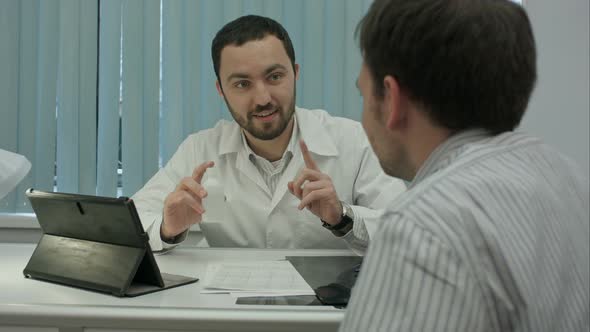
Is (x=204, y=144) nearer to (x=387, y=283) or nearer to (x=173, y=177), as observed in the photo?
(x=173, y=177)

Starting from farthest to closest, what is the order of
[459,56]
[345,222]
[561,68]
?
[561,68]
[345,222]
[459,56]

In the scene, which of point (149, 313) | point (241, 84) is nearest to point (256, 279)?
point (149, 313)

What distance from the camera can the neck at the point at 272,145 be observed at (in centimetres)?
214

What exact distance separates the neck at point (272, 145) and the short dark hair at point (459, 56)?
53.3 inches

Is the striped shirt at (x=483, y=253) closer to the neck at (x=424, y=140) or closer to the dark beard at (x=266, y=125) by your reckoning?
the neck at (x=424, y=140)

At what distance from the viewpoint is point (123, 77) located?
2.68 meters

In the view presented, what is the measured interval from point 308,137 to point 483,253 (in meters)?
1.55

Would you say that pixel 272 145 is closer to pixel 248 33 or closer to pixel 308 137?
pixel 308 137

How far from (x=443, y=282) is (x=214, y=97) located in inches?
84.7

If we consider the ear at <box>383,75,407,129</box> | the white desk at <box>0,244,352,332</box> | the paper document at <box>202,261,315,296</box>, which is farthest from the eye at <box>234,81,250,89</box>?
the ear at <box>383,75,407,129</box>

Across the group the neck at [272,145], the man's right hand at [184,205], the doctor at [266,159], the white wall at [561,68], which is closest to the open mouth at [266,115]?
the doctor at [266,159]

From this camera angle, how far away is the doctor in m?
2.02

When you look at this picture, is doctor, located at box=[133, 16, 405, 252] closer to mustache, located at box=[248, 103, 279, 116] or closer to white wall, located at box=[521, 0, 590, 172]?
mustache, located at box=[248, 103, 279, 116]

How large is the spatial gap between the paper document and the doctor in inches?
15.2
